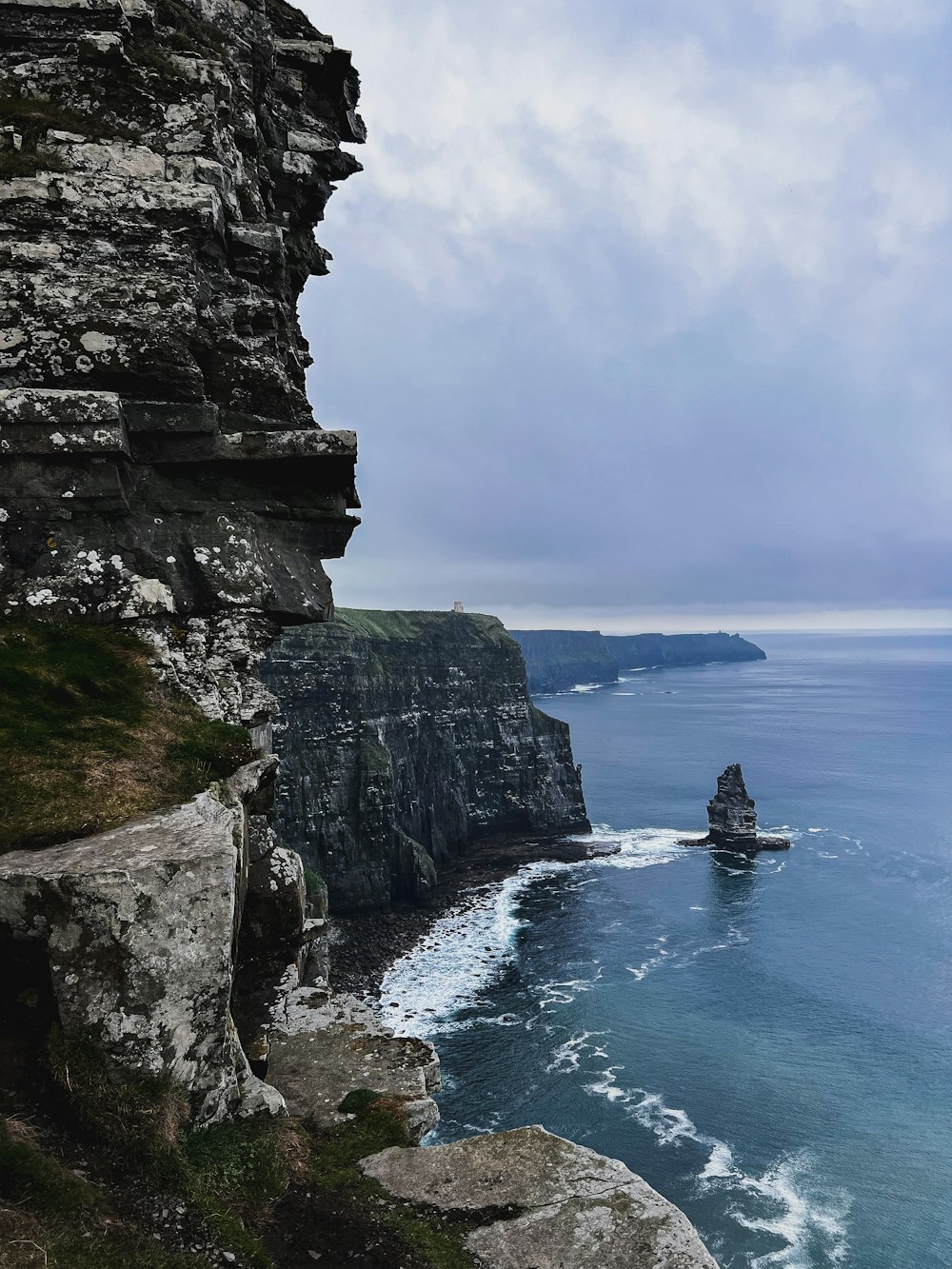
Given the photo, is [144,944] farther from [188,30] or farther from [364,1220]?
[188,30]

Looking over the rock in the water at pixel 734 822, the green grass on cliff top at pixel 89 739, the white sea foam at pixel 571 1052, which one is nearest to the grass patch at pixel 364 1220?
the green grass on cliff top at pixel 89 739

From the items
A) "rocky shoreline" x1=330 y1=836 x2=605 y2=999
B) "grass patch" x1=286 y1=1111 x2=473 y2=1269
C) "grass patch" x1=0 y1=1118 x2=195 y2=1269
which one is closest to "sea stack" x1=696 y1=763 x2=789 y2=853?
"rocky shoreline" x1=330 y1=836 x2=605 y2=999

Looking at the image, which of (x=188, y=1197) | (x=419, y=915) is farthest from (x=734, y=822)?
(x=188, y=1197)

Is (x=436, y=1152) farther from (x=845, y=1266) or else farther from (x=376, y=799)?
(x=376, y=799)

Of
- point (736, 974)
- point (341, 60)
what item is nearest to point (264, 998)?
point (341, 60)

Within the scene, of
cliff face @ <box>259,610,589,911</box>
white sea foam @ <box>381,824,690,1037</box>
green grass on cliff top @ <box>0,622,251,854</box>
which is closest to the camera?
green grass on cliff top @ <box>0,622,251,854</box>

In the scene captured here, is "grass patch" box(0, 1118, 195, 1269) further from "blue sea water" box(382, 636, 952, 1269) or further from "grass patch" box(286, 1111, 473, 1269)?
"blue sea water" box(382, 636, 952, 1269)
